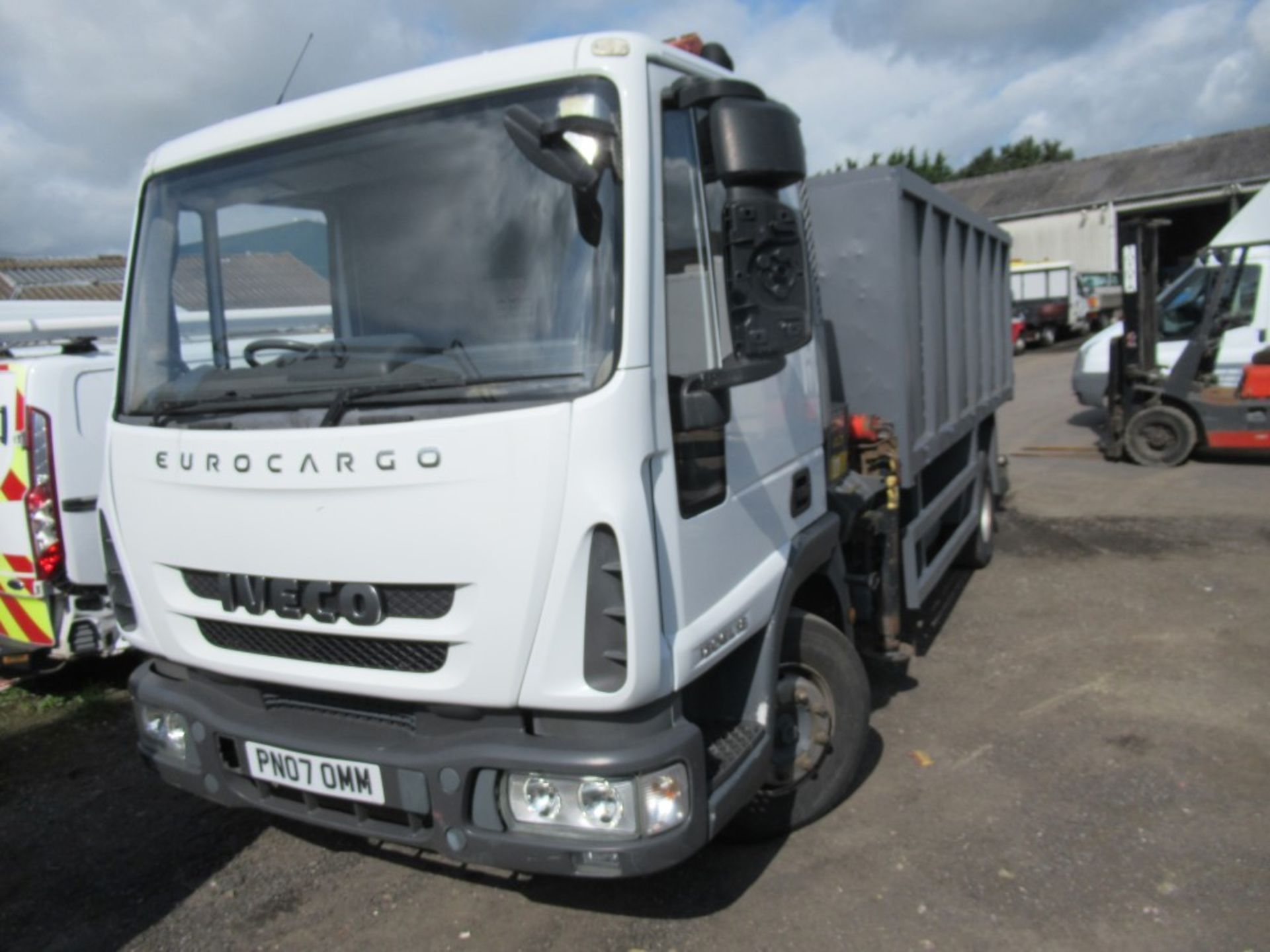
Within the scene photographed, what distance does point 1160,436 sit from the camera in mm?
11266

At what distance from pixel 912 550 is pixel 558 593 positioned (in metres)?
2.84

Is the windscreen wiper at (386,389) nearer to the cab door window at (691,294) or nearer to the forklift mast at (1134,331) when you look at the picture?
the cab door window at (691,294)

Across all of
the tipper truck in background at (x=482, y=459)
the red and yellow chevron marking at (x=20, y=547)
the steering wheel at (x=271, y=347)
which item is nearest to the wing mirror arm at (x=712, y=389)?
the tipper truck in background at (x=482, y=459)

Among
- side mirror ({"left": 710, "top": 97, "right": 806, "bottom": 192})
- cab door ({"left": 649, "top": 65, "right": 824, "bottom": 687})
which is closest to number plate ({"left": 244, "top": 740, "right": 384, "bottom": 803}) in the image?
cab door ({"left": 649, "top": 65, "right": 824, "bottom": 687})

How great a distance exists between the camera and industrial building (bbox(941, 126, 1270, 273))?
34.1 metres

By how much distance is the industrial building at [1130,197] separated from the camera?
34062 mm

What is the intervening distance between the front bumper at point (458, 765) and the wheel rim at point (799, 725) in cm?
75

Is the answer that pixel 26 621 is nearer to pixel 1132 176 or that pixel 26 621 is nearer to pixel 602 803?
pixel 602 803

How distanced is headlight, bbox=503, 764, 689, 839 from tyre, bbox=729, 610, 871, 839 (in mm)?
840

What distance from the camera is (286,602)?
2812mm

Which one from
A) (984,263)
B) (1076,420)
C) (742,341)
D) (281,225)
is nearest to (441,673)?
(742,341)

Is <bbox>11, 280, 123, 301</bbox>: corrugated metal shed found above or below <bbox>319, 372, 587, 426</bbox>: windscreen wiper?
above

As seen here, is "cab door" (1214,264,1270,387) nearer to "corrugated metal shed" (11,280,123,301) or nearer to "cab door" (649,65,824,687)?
"cab door" (649,65,824,687)

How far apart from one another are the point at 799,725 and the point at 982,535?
4173mm
